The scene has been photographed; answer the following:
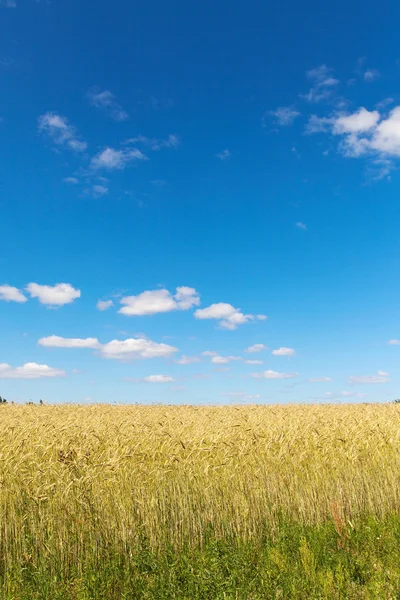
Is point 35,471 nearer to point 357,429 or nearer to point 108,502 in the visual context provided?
point 108,502

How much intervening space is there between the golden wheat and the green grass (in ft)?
0.81

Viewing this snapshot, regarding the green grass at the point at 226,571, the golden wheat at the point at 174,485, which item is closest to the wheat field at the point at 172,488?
the golden wheat at the point at 174,485

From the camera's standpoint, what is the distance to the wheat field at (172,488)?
7.22 meters

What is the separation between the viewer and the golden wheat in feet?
23.9

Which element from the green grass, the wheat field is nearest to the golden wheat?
the wheat field

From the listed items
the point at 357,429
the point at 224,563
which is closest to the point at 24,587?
the point at 224,563

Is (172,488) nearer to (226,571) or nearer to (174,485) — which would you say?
(174,485)

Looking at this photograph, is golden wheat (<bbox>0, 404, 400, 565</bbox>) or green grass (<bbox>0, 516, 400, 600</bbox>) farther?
golden wheat (<bbox>0, 404, 400, 565</bbox>)

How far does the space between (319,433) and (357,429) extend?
4.87 ft

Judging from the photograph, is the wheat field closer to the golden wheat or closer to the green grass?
the golden wheat

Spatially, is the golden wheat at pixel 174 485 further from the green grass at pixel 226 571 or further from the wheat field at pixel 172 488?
the green grass at pixel 226 571

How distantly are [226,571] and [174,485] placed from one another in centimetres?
181

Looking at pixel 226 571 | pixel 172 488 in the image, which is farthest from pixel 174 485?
pixel 226 571

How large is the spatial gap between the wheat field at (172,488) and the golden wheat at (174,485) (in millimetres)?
21
